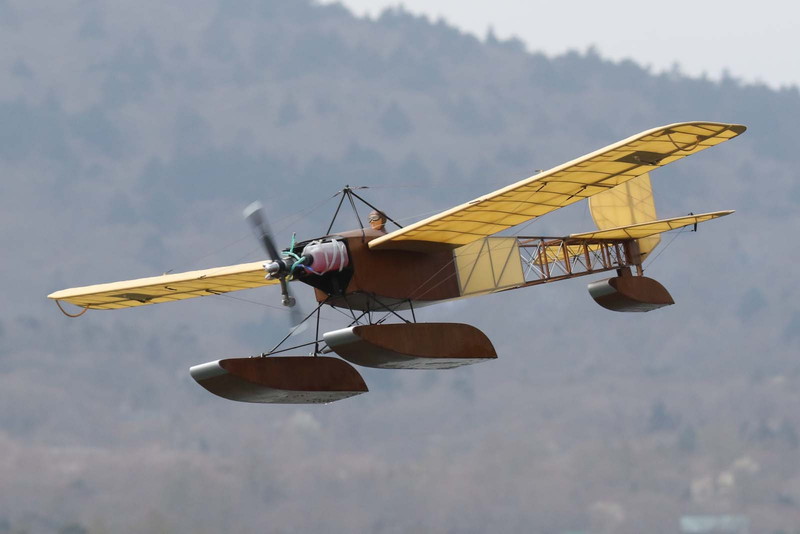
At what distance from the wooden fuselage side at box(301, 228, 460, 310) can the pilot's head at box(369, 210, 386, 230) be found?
16 centimetres

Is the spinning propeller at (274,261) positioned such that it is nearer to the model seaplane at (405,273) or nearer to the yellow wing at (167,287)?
the model seaplane at (405,273)

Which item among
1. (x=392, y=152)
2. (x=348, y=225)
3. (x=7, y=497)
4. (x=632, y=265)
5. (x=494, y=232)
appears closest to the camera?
(x=494, y=232)

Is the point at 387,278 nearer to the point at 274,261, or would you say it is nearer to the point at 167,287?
the point at 274,261

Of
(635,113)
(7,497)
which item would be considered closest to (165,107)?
(635,113)

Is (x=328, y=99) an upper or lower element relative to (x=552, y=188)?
upper

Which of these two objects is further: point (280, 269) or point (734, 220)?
point (734, 220)

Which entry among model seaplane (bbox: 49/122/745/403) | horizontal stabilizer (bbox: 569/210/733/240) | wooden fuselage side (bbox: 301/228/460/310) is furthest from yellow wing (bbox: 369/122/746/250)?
horizontal stabilizer (bbox: 569/210/733/240)

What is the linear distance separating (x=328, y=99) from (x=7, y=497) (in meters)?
101

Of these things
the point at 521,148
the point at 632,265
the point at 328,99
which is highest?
the point at 328,99

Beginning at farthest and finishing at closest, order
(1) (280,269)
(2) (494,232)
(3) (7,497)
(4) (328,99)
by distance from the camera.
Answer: (4) (328,99) < (3) (7,497) < (2) (494,232) < (1) (280,269)

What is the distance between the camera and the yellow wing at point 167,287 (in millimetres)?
20641

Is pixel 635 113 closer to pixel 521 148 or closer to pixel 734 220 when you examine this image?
pixel 521 148

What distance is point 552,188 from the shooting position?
1766 centimetres

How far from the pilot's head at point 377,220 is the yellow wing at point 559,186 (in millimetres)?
525
